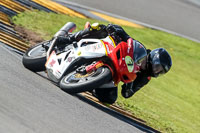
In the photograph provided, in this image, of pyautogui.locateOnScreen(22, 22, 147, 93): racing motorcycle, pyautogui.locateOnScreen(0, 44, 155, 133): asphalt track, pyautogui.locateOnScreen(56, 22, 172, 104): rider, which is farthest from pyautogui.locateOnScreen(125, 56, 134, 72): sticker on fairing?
pyautogui.locateOnScreen(0, 44, 155, 133): asphalt track

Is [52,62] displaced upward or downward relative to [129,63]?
downward

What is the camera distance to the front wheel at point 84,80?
5.99 metres

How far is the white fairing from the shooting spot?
6598 millimetres

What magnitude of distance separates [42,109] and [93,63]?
153cm

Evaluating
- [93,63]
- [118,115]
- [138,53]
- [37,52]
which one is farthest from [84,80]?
[37,52]

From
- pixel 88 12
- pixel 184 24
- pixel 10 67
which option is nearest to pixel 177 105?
pixel 10 67

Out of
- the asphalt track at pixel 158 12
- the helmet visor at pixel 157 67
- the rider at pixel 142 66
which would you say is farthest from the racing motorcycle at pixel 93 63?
the asphalt track at pixel 158 12

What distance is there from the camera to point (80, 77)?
20.9 ft

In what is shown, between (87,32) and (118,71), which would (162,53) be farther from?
(87,32)

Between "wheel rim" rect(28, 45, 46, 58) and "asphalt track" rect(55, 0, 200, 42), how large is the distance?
626cm

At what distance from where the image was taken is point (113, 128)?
581 centimetres

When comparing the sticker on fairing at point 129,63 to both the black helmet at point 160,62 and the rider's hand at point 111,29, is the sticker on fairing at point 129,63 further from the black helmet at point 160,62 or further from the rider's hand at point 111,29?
the rider's hand at point 111,29

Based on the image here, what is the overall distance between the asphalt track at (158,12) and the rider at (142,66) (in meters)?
6.99

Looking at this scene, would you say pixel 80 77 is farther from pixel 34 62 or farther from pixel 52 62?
pixel 34 62
